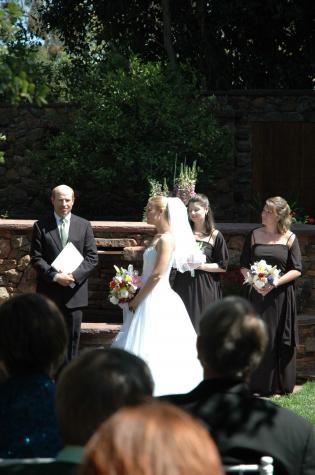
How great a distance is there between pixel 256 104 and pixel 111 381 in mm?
12904

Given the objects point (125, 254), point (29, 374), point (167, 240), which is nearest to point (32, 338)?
point (29, 374)

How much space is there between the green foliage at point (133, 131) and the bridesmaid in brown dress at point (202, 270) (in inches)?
181

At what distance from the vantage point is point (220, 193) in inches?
584

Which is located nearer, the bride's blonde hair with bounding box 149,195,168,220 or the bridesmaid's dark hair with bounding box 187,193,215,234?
the bride's blonde hair with bounding box 149,195,168,220

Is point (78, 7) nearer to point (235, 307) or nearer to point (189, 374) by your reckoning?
point (189, 374)

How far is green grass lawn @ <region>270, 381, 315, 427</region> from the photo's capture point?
7223 mm

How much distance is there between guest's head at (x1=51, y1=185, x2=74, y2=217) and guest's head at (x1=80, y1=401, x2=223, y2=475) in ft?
20.1

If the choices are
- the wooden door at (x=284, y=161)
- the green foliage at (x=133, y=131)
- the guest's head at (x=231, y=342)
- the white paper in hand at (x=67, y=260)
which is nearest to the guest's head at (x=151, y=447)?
the guest's head at (x=231, y=342)

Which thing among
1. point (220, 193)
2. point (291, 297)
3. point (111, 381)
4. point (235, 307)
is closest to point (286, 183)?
point (220, 193)

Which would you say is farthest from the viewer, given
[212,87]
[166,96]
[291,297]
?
[212,87]

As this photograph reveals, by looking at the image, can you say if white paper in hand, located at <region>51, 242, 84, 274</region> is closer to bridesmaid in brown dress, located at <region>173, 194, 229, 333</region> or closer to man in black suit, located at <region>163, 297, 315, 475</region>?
bridesmaid in brown dress, located at <region>173, 194, 229, 333</region>

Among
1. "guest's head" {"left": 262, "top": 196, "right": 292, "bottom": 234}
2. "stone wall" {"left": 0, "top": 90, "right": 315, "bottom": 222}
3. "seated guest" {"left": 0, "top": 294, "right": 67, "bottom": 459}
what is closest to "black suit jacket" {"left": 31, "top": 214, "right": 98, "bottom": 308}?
"guest's head" {"left": 262, "top": 196, "right": 292, "bottom": 234}

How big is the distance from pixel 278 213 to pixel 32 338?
4.94 meters

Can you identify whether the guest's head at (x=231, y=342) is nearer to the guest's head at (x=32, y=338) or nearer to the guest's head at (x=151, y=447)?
the guest's head at (x=32, y=338)
